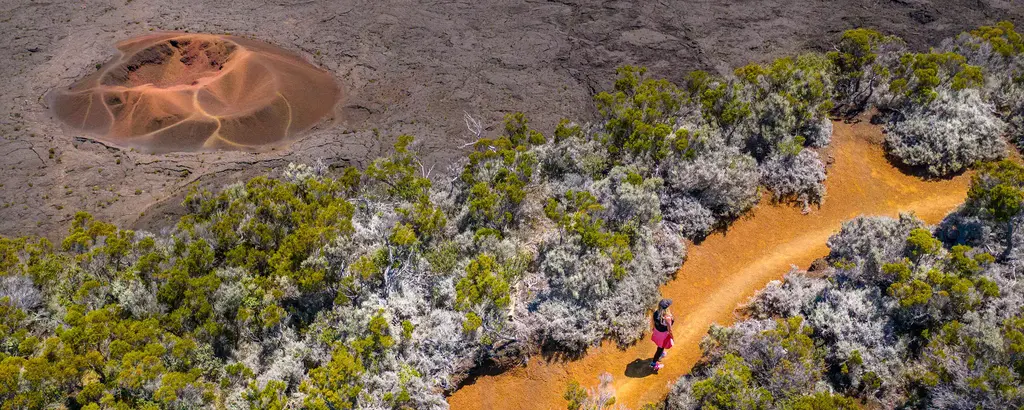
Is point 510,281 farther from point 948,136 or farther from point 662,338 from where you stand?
point 948,136

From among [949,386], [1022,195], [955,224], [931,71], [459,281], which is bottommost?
[459,281]

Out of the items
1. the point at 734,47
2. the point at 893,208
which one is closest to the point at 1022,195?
the point at 893,208

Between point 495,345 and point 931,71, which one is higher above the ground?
point 931,71

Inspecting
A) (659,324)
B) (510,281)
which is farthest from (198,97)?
(659,324)

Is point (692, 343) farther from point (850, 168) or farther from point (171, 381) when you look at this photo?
point (171, 381)

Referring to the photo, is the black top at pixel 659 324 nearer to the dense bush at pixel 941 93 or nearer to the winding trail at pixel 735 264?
the winding trail at pixel 735 264

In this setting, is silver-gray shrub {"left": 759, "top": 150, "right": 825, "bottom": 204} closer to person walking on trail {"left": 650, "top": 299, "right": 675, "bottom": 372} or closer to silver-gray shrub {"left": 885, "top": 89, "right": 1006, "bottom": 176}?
silver-gray shrub {"left": 885, "top": 89, "right": 1006, "bottom": 176}

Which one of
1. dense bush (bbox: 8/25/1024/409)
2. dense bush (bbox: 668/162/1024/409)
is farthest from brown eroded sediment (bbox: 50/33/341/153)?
dense bush (bbox: 668/162/1024/409)
